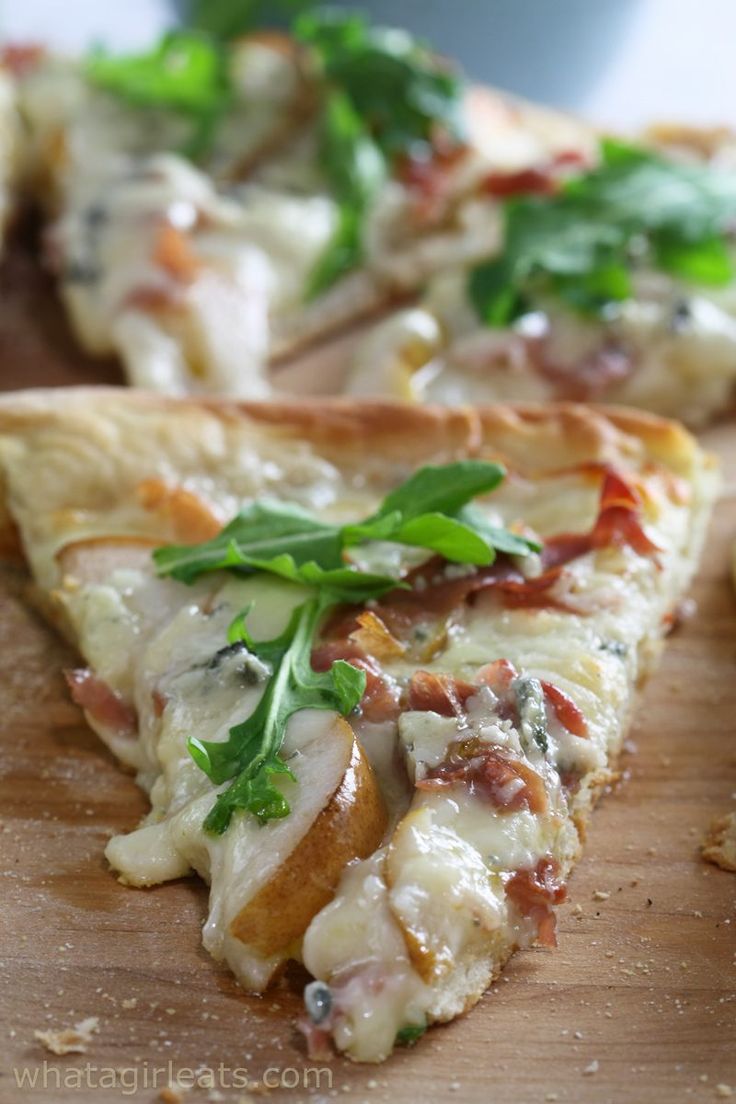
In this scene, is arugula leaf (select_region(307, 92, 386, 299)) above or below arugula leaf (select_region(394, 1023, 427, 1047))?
above

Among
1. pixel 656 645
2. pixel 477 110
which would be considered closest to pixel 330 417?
pixel 656 645

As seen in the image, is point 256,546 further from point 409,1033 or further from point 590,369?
point 590,369

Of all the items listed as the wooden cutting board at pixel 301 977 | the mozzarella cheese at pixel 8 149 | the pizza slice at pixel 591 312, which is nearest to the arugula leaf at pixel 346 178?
the pizza slice at pixel 591 312

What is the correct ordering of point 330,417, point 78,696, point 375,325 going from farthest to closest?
point 375,325 → point 330,417 → point 78,696

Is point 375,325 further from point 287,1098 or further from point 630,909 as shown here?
point 287,1098

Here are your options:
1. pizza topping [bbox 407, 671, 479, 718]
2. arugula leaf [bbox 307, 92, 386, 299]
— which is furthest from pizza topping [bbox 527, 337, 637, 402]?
pizza topping [bbox 407, 671, 479, 718]

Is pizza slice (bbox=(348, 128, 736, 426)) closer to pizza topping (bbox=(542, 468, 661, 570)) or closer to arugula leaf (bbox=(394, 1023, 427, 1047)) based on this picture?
pizza topping (bbox=(542, 468, 661, 570))

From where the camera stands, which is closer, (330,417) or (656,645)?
(656,645)
